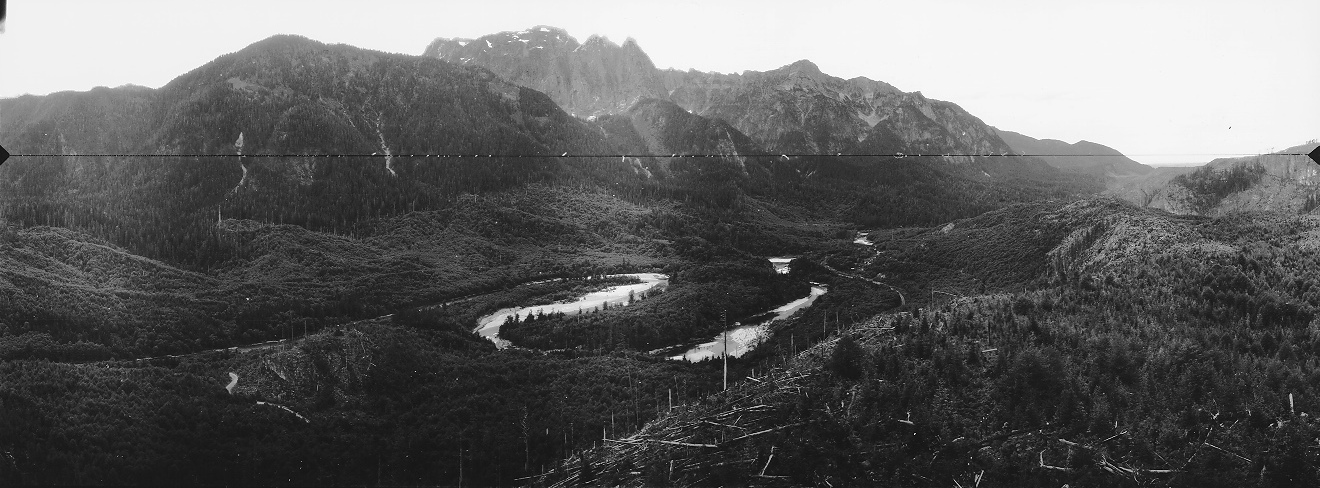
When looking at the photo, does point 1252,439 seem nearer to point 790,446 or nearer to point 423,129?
point 790,446

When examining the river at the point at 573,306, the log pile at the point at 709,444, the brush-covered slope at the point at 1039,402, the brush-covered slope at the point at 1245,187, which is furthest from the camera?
the river at the point at 573,306

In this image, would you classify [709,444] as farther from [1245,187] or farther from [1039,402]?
[1245,187]

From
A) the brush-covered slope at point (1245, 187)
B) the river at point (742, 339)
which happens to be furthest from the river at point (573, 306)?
the brush-covered slope at point (1245, 187)

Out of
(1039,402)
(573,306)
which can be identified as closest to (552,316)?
(573,306)

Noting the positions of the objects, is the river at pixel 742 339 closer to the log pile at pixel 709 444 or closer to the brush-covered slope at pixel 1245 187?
the brush-covered slope at pixel 1245 187

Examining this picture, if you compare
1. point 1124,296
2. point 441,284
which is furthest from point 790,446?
point 441,284

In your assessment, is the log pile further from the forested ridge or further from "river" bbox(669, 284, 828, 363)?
"river" bbox(669, 284, 828, 363)

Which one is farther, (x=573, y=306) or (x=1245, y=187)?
(x=573, y=306)
